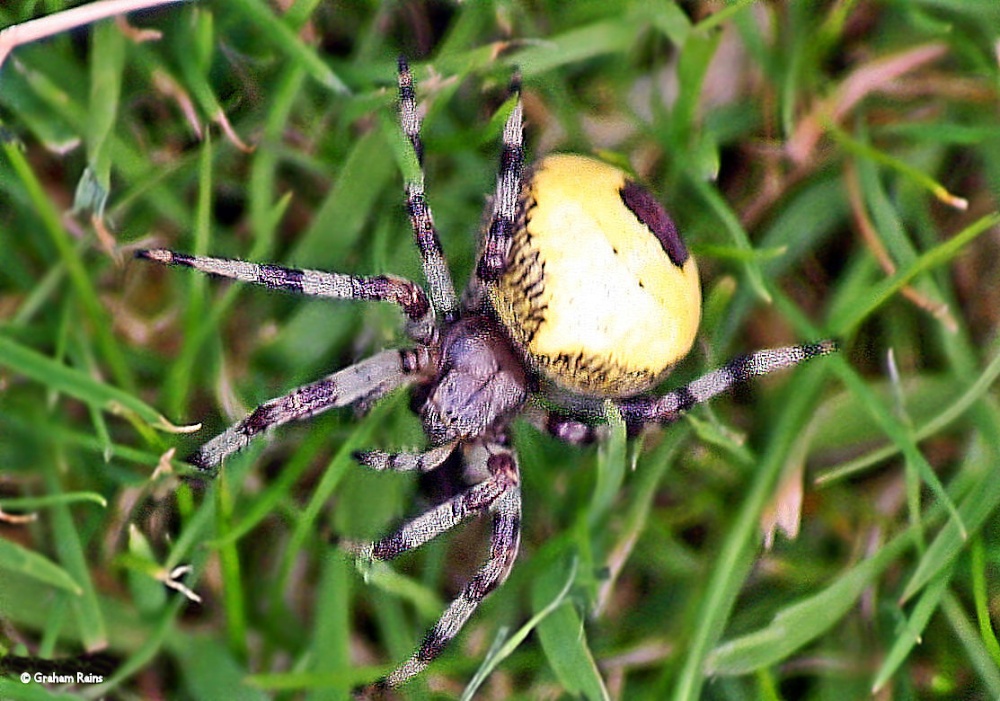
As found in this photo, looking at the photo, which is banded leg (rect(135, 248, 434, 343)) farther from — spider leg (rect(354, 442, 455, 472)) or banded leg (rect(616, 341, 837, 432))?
banded leg (rect(616, 341, 837, 432))

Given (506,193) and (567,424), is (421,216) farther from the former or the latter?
(567,424)

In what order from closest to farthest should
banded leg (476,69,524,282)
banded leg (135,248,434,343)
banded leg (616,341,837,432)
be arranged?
1. banded leg (135,248,434,343)
2. banded leg (476,69,524,282)
3. banded leg (616,341,837,432)

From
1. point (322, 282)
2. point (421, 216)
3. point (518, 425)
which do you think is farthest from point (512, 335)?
point (322, 282)

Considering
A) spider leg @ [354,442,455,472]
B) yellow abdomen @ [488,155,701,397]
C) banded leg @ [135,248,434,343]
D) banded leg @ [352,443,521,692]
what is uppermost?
banded leg @ [135,248,434,343]

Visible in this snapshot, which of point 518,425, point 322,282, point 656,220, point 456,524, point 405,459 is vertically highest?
point 322,282

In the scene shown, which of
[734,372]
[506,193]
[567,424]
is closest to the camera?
[506,193]

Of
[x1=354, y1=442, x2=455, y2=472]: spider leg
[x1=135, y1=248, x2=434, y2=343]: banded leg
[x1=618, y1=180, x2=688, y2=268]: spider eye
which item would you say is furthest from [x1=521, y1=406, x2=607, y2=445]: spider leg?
[x1=618, y1=180, x2=688, y2=268]: spider eye

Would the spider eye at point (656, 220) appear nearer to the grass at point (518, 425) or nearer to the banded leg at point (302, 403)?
the grass at point (518, 425)

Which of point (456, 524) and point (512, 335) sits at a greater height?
point (512, 335)
